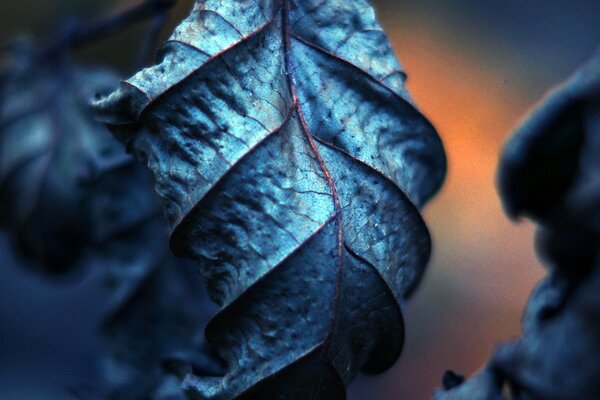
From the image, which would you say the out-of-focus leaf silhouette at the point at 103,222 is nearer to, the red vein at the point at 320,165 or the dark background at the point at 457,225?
the red vein at the point at 320,165

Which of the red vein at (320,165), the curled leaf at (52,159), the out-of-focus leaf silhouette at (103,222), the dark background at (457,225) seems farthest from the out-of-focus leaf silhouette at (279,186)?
A: the dark background at (457,225)

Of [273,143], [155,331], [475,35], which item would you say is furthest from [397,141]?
[475,35]

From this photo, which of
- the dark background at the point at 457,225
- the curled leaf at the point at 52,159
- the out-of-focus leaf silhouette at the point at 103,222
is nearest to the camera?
the out-of-focus leaf silhouette at the point at 103,222

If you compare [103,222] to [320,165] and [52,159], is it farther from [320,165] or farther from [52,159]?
[320,165]

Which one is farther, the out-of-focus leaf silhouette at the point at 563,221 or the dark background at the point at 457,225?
the dark background at the point at 457,225

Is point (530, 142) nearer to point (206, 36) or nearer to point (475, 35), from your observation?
point (206, 36)

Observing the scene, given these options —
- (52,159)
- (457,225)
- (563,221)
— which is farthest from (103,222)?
(457,225)

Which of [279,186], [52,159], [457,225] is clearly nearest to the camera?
[279,186]

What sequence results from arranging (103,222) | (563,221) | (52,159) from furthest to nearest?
1. (52,159)
2. (103,222)
3. (563,221)
